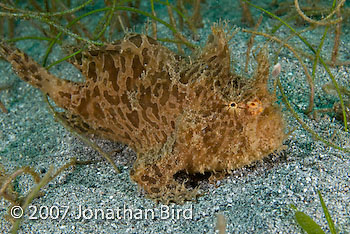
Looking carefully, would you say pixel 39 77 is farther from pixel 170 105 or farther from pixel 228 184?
pixel 228 184

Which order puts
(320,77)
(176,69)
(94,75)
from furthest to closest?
(320,77), (94,75), (176,69)

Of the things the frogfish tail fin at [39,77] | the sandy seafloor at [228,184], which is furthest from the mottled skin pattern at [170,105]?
the sandy seafloor at [228,184]

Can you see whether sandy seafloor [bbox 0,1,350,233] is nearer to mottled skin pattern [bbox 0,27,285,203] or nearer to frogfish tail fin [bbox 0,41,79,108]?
mottled skin pattern [bbox 0,27,285,203]

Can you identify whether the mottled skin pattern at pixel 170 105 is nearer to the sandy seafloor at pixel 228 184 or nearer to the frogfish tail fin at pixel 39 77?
the frogfish tail fin at pixel 39 77

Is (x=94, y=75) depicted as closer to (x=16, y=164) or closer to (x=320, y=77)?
(x=16, y=164)

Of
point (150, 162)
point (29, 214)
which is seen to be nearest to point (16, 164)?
point (29, 214)

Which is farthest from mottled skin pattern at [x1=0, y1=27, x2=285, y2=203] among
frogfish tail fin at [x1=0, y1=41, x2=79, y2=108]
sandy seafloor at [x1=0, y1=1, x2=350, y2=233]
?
sandy seafloor at [x1=0, y1=1, x2=350, y2=233]
